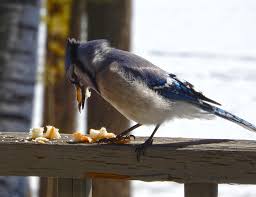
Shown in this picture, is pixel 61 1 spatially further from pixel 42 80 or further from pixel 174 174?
pixel 174 174

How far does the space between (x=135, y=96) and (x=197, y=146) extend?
38.7 inches

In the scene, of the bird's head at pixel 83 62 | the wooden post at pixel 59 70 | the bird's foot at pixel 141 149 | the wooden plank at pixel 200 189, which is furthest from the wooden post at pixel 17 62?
the wooden plank at pixel 200 189

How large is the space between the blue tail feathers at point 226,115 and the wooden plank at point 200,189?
923mm

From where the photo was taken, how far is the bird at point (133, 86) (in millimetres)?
3701

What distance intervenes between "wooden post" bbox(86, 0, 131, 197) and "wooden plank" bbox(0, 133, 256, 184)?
2.97 meters

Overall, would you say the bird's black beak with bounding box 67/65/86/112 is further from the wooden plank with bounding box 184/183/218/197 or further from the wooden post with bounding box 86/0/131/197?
the wooden post with bounding box 86/0/131/197

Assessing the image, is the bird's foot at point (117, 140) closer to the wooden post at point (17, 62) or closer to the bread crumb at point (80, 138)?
the bread crumb at point (80, 138)

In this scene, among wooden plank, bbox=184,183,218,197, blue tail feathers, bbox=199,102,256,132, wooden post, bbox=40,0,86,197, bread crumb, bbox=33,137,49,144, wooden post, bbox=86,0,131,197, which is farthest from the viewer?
wooden post, bbox=40,0,86,197

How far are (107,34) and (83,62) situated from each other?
2282 millimetres

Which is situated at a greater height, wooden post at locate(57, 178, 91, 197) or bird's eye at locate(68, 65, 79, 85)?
bird's eye at locate(68, 65, 79, 85)

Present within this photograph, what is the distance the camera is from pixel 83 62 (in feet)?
12.4

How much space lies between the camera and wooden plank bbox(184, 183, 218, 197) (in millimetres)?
2501

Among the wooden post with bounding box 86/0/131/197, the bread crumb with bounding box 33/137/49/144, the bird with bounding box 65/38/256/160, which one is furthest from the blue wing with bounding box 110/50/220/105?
the wooden post with bounding box 86/0/131/197

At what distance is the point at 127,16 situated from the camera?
6.16 m
